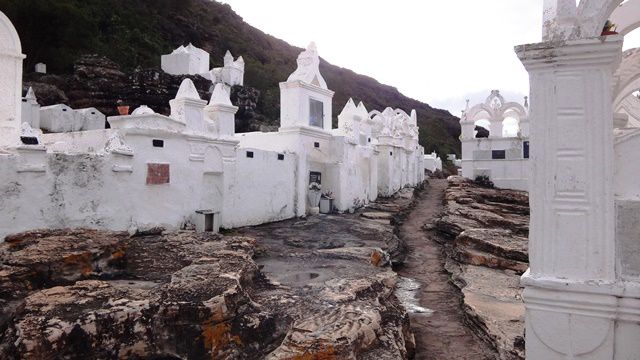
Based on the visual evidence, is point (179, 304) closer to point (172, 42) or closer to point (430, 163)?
point (430, 163)

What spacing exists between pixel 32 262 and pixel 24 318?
4.30 feet

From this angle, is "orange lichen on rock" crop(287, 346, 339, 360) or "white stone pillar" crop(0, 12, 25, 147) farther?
"white stone pillar" crop(0, 12, 25, 147)

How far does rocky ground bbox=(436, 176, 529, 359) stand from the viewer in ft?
20.5

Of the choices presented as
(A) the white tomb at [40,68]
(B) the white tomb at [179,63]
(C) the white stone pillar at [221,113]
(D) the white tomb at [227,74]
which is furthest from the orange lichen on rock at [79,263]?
(B) the white tomb at [179,63]

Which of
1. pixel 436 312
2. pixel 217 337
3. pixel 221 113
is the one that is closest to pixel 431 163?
pixel 221 113

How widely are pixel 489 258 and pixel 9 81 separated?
1212cm

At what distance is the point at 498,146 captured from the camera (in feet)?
69.6

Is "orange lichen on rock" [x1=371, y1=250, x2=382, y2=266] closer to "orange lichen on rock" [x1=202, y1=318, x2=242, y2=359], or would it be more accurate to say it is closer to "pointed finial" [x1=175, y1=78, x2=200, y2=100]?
"orange lichen on rock" [x1=202, y1=318, x2=242, y2=359]

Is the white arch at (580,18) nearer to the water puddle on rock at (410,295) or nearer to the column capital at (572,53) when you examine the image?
the column capital at (572,53)

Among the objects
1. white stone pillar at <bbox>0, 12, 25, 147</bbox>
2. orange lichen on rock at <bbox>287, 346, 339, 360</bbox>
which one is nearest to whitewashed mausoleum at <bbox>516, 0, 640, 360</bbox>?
orange lichen on rock at <bbox>287, 346, 339, 360</bbox>

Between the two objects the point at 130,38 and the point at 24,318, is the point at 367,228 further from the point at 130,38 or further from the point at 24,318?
the point at 130,38

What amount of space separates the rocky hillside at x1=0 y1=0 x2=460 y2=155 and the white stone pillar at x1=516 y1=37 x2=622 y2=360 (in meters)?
32.3

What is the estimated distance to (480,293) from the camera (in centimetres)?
786

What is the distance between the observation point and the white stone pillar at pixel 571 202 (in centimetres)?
346
